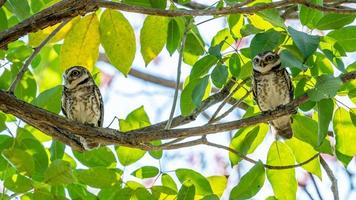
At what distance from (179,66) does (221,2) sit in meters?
0.33

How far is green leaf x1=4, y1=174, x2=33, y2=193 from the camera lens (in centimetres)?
300

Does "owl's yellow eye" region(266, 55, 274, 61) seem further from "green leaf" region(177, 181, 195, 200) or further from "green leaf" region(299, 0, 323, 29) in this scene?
"green leaf" region(177, 181, 195, 200)

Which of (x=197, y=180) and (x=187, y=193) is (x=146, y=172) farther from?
(x=187, y=193)

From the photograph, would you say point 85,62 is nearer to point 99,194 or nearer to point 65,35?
point 65,35

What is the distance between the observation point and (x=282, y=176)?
3.33 meters

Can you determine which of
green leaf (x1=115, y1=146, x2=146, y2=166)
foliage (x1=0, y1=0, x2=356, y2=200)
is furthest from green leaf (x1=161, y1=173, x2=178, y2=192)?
green leaf (x1=115, y1=146, x2=146, y2=166)

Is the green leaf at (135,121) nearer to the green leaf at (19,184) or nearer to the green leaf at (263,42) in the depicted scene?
the green leaf at (19,184)

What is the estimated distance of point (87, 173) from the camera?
3.17m

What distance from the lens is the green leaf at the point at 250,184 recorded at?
3.13 metres

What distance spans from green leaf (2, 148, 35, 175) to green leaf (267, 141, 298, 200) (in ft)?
3.66

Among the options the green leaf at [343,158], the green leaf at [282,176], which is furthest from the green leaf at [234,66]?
the green leaf at [343,158]

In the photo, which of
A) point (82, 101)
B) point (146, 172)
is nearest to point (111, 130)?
point (146, 172)

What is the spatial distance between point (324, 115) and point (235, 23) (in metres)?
0.74

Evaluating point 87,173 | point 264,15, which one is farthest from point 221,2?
point 87,173
